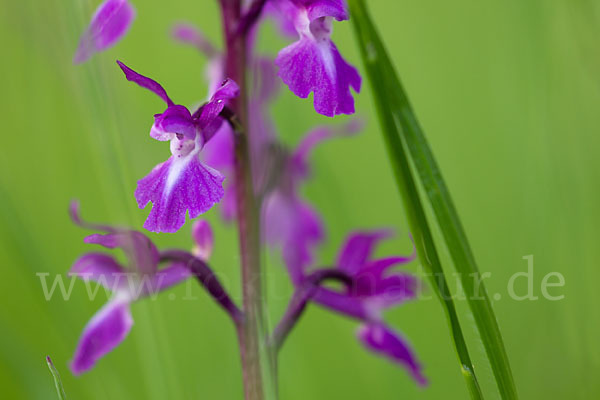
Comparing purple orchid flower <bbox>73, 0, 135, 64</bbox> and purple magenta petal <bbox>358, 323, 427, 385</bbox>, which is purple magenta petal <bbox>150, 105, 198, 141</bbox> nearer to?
purple orchid flower <bbox>73, 0, 135, 64</bbox>

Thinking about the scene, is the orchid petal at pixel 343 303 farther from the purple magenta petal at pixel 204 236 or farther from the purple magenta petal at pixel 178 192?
the purple magenta petal at pixel 178 192

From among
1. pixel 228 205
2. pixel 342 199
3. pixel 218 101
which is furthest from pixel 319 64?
pixel 342 199

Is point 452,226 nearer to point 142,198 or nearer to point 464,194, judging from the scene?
point 142,198

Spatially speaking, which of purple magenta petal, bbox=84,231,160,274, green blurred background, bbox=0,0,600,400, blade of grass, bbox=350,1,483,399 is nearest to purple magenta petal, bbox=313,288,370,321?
green blurred background, bbox=0,0,600,400

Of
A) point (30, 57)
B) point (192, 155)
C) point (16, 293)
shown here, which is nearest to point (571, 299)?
point (192, 155)

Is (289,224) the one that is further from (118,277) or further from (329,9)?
(329,9)
